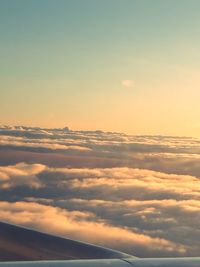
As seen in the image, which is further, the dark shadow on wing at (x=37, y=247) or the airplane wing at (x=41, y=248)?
the dark shadow on wing at (x=37, y=247)

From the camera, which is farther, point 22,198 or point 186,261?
point 22,198

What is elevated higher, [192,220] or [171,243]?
[192,220]

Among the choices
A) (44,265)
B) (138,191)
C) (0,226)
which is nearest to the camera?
(44,265)

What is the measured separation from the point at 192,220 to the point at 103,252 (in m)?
69.3

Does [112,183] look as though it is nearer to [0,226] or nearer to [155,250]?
[155,250]

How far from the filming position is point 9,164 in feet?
640

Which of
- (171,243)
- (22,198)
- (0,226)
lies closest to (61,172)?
(22,198)

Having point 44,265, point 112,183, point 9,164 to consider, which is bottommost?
point 44,265

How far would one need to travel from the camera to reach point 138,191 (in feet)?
355

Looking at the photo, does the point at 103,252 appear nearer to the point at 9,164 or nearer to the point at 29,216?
the point at 29,216

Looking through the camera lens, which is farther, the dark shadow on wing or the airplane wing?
the dark shadow on wing

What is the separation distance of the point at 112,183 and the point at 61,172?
130ft

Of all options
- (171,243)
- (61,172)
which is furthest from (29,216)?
(61,172)

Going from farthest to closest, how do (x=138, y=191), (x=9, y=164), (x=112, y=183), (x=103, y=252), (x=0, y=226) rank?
(x=9, y=164) → (x=112, y=183) → (x=138, y=191) → (x=0, y=226) → (x=103, y=252)
